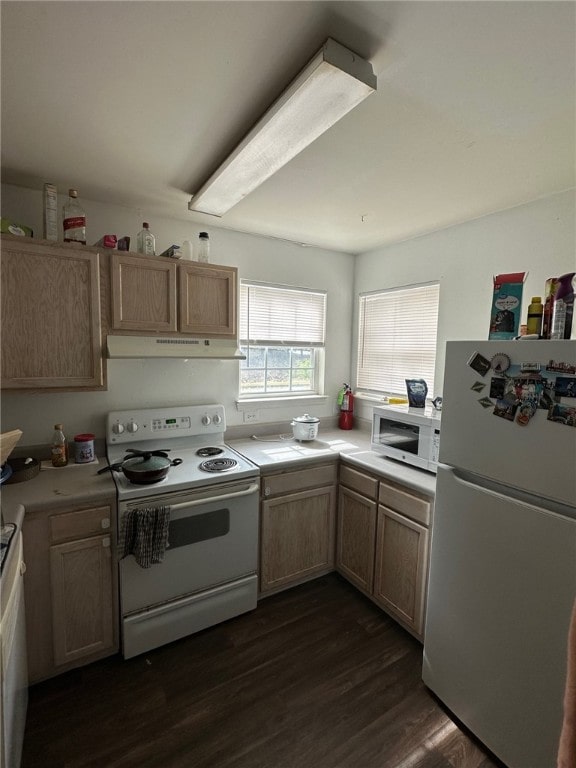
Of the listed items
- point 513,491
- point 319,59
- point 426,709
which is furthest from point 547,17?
point 426,709

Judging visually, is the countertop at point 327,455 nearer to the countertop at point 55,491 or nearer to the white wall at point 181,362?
the white wall at point 181,362

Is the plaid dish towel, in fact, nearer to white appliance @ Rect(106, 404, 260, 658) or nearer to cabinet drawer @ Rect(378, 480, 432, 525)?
white appliance @ Rect(106, 404, 260, 658)

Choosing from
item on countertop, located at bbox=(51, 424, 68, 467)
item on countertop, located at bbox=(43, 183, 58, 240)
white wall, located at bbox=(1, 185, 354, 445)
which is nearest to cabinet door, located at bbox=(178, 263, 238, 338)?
white wall, located at bbox=(1, 185, 354, 445)

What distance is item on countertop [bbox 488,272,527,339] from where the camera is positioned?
134 cm

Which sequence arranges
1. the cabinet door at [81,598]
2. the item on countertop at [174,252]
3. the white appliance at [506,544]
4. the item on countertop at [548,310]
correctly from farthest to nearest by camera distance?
the item on countertop at [174,252] → the cabinet door at [81,598] → the item on countertop at [548,310] → the white appliance at [506,544]

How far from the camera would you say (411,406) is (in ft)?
7.43

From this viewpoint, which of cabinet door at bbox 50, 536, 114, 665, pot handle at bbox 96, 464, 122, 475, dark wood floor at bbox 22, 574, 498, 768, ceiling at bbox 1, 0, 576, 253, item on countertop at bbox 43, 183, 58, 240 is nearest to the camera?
ceiling at bbox 1, 0, 576, 253

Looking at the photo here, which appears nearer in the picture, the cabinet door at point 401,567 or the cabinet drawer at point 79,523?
the cabinet drawer at point 79,523

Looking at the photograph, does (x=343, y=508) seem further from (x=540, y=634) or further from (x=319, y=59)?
(x=319, y=59)

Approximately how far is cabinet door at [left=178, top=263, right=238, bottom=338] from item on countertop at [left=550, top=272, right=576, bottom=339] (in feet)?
5.49

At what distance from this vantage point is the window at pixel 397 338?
8.41 feet

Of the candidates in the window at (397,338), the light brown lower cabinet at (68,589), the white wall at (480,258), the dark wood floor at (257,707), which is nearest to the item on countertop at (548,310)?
the white wall at (480,258)

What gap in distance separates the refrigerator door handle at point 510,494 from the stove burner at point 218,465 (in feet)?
3.89

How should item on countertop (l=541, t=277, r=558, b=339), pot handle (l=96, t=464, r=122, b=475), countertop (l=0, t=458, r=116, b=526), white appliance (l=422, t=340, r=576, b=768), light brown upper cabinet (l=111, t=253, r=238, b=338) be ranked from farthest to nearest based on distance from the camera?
light brown upper cabinet (l=111, t=253, r=238, b=338)
pot handle (l=96, t=464, r=122, b=475)
countertop (l=0, t=458, r=116, b=526)
item on countertop (l=541, t=277, r=558, b=339)
white appliance (l=422, t=340, r=576, b=768)
